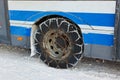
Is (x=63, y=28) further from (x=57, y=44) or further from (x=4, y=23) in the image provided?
(x=4, y=23)

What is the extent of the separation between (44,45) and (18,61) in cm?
75

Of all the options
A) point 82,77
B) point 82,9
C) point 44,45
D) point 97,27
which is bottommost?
point 82,77

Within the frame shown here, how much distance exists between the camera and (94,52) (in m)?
4.02

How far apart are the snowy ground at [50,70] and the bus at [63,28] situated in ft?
0.60

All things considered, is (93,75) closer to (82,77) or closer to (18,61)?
(82,77)

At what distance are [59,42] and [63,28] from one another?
11.1 inches

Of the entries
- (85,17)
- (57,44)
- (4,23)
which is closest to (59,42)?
(57,44)

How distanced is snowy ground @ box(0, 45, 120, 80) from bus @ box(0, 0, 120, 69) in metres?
0.18

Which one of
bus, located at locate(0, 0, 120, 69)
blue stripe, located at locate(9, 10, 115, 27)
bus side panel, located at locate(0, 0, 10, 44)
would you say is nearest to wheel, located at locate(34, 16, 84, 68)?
bus, located at locate(0, 0, 120, 69)

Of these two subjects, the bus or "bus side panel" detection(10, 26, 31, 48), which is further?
"bus side panel" detection(10, 26, 31, 48)

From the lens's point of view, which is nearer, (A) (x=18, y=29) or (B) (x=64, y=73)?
(B) (x=64, y=73)

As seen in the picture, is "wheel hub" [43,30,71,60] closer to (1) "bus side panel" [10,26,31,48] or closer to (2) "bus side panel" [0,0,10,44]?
(1) "bus side panel" [10,26,31,48]

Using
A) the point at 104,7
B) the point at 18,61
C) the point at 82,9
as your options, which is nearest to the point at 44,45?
the point at 18,61

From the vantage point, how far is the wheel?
4.25 metres
